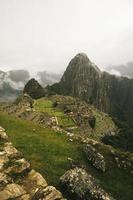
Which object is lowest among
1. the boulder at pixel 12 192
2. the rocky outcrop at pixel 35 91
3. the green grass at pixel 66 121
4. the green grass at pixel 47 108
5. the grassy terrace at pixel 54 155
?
the boulder at pixel 12 192

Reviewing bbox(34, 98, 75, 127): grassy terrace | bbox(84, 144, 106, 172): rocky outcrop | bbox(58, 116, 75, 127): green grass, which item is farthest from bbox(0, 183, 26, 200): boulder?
bbox(58, 116, 75, 127): green grass

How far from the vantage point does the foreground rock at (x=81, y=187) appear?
31688mm

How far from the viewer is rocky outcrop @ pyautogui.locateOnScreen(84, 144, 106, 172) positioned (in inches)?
1625

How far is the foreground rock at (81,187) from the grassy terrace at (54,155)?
2.33 m

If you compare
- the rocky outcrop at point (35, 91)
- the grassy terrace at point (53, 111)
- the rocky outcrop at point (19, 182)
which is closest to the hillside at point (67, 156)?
the rocky outcrop at point (19, 182)

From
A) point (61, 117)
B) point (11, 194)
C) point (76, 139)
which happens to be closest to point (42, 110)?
point (61, 117)

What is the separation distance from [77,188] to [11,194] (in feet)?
17.9

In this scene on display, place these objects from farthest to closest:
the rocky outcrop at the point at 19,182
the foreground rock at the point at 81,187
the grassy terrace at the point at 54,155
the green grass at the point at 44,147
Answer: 1. the grassy terrace at the point at 54,155
2. the green grass at the point at 44,147
3. the foreground rock at the point at 81,187
4. the rocky outcrop at the point at 19,182

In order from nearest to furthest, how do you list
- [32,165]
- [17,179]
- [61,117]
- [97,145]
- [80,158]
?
[17,179], [32,165], [80,158], [97,145], [61,117]

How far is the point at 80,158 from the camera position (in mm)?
42625

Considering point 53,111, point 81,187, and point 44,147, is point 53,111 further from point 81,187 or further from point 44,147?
point 81,187

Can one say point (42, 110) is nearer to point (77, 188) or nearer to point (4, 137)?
point (4, 137)

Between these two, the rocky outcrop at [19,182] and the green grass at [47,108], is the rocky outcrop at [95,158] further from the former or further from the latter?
the green grass at [47,108]

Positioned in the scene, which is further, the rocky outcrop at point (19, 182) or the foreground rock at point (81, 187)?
the foreground rock at point (81, 187)
